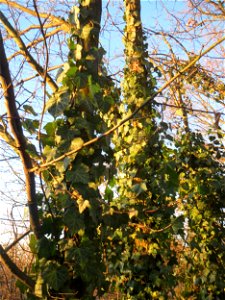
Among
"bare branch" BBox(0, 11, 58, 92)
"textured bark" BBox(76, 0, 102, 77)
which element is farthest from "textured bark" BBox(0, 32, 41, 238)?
"textured bark" BBox(76, 0, 102, 77)

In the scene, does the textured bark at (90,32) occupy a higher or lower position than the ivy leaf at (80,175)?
higher

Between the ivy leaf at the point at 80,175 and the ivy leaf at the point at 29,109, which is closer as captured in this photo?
the ivy leaf at the point at 80,175

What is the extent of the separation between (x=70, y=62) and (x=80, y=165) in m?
0.67

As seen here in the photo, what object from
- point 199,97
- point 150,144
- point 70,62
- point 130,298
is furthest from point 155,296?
point 199,97

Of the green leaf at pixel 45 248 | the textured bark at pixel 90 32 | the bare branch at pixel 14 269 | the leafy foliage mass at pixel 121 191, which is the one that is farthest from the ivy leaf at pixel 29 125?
the bare branch at pixel 14 269

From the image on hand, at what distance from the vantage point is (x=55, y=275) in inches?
88.0

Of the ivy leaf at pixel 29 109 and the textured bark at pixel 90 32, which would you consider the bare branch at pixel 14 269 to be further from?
the textured bark at pixel 90 32

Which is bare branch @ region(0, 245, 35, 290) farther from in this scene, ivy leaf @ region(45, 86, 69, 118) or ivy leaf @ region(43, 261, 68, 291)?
ivy leaf @ region(45, 86, 69, 118)

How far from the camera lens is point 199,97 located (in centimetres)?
1059

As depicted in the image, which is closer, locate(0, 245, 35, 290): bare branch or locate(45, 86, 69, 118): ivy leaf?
locate(0, 245, 35, 290): bare branch

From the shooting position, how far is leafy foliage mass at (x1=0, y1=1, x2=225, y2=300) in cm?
233

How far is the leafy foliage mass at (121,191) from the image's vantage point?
2334 mm

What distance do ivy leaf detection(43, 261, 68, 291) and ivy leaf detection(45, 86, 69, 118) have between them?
88cm

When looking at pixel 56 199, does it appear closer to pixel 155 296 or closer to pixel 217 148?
pixel 155 296
